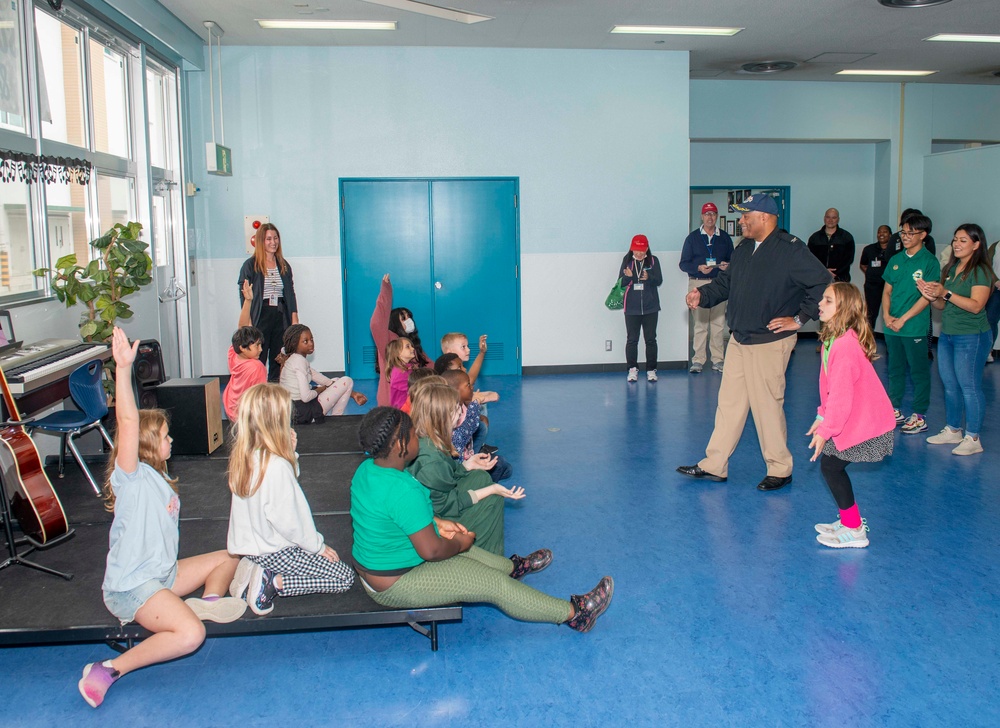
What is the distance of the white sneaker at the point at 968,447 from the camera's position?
18.7 ft

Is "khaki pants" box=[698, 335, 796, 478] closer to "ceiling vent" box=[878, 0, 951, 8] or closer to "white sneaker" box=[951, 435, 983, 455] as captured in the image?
"white sneaker" box=[951, 435, 983, 455]

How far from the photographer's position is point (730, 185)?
465 inches

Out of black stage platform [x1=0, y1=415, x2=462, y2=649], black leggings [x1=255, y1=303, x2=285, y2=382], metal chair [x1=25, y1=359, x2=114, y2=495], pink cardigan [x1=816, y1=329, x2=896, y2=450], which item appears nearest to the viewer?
black stage platform [x1=0, y1=415, x2=462, y2=649]

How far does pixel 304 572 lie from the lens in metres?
3.20

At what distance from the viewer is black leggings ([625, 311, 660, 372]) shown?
29.7ft

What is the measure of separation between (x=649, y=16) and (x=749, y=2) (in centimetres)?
90

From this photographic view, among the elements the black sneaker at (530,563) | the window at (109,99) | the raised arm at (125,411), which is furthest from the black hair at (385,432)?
the window at (109,99)

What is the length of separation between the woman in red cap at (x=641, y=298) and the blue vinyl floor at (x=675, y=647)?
414cm

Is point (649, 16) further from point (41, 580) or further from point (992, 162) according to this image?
point (41, 580)

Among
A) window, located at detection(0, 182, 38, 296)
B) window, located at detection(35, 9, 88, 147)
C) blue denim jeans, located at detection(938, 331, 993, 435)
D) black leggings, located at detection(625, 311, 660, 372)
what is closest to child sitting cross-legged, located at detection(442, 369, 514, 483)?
window, located at detection(0, 182, 38, 296)

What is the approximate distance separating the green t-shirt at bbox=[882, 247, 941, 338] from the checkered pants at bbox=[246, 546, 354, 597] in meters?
4.62

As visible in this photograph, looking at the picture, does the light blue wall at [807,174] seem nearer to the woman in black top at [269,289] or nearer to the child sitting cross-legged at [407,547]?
the woman in black top at [269,289]

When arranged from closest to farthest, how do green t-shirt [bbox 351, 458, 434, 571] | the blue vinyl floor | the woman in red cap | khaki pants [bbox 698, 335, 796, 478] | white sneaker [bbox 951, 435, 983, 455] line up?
the blue vinyl floor → green t-shirt [bbox 351, 458, 434, 571] → khaki pants [bbox 698, 335, 796, 478] → white sneaker [bbox 951, 435, 983, 455] → the woman in red cap

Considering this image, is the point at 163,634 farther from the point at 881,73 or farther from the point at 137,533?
the point at 881,73
